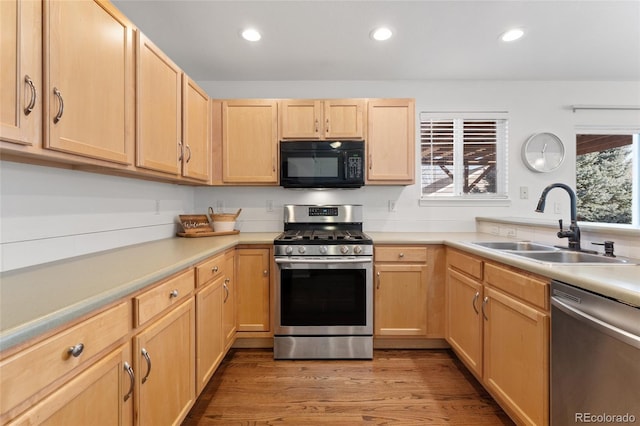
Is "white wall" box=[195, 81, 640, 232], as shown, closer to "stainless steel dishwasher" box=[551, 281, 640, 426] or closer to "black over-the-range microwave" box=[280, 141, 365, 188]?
"black over-the-range microwave" box=[280, 141, 365, 188]

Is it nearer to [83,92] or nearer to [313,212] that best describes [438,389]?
[313,212]

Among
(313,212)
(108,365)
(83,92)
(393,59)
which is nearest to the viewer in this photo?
(108,365)

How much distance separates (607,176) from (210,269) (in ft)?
13.3

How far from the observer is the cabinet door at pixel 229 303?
204 centimetres

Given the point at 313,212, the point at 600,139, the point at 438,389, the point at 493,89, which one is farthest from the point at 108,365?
the point at 600,139

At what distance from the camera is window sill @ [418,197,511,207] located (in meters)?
2.94

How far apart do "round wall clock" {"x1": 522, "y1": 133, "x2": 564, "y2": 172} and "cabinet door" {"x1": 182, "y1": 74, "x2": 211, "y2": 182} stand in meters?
3.12

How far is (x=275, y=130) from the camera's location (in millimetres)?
2600

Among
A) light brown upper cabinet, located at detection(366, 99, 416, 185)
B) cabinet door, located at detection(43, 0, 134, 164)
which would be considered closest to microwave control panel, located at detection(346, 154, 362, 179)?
light brown upper cabinet, located at detection(366, 99, 416, 185)

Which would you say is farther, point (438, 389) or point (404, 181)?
point (404, 181)

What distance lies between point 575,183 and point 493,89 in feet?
4.22

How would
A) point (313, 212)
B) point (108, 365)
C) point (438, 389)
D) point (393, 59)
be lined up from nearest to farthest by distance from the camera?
point (108, 365) → point (438, 389) → point (393, 59) → point (313, 212)

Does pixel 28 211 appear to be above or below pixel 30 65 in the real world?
below

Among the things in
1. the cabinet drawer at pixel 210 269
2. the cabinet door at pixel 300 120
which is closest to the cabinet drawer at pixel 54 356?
the cabinet drawer at pixel 210 269
